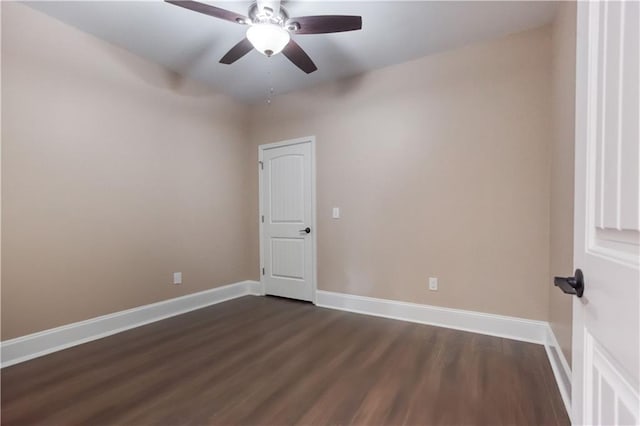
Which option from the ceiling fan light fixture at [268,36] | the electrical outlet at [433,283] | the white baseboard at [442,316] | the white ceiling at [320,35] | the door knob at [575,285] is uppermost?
the white ceiling at [320,35]

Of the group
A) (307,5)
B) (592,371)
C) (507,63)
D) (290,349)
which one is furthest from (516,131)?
(290,349)

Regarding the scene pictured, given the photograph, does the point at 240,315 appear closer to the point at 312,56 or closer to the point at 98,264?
the point at 98,264

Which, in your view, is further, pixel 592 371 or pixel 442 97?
pixel 442 97

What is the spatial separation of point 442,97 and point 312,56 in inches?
55.5

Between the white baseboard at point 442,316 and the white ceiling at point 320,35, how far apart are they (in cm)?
261

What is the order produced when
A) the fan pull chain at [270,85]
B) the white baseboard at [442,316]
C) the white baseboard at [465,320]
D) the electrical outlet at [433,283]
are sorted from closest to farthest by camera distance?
the white baseboard at [465,320] < the white baseboard at [442,316] < the electrical outlet at [433,283] < the fan pull chain at [270,85]

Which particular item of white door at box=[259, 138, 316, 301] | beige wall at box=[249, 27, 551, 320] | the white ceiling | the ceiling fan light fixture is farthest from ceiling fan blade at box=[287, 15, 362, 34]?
white door at box=[259, 138, 316, 301]

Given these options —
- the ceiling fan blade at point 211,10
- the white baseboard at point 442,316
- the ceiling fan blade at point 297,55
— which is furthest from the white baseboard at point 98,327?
the ceiling fan blade at point 297,55

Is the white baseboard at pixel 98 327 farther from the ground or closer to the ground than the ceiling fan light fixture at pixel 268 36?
closer to the ground

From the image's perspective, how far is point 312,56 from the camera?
3053 millimetres

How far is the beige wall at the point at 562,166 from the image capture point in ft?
5.91

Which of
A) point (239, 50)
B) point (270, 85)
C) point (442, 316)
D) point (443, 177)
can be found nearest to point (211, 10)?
point (239, 50)

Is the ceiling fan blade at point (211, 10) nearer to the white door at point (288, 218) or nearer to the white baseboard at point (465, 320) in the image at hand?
the white door at point (288, 218)

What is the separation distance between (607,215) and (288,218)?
350 centimetres
